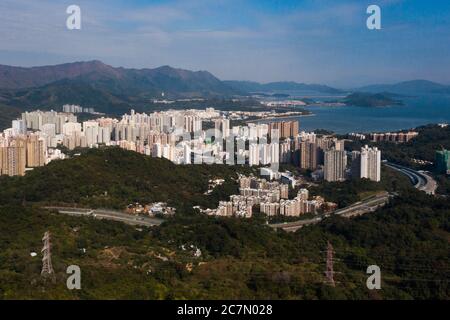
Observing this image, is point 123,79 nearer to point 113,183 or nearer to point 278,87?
point 278,87

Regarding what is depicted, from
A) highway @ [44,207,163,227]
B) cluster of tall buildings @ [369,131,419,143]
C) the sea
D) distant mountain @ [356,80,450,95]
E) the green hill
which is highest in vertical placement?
distant mountain @ [356,80,450,95]

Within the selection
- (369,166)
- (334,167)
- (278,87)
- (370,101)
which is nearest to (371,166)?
(369,166)

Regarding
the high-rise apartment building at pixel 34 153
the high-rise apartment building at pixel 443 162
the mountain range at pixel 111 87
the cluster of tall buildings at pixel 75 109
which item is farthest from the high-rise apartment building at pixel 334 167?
the cluster of tall buildings at pixel 75 109

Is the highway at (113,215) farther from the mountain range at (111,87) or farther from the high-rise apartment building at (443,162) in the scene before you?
the mountain range at (111,87)

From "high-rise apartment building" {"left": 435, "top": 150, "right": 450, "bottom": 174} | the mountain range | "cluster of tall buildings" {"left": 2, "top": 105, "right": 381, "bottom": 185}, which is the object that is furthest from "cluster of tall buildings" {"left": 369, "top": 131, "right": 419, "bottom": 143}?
the mountain range

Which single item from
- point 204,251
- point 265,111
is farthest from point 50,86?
point 204,251

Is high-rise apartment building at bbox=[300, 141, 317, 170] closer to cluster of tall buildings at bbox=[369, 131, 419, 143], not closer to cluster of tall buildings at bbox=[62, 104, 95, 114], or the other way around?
cluster of tall buildings at bbox=[369, 131, 419, 143]
